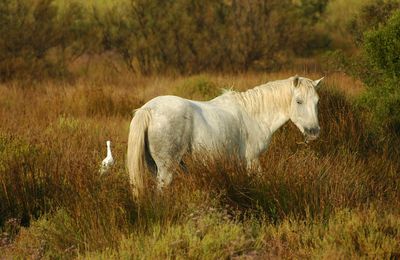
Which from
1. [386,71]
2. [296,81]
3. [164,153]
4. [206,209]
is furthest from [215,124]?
[386,71]

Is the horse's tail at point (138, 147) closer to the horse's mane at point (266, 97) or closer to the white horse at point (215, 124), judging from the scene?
the white horse at point (215, 124)

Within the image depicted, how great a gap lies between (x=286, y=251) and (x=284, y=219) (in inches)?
22.9

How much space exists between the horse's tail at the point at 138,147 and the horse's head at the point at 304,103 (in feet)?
5.34

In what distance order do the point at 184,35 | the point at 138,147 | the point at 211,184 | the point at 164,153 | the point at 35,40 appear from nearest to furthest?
the point at 211,184 → the point at 138,147 → the point at 164,153 → the point at 35,40 → the point at 184,35

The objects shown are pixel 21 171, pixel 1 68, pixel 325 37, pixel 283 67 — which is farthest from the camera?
pixel 325 37

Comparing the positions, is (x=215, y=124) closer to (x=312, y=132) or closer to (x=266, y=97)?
(x=266, y=97)

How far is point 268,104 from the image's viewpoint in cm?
689

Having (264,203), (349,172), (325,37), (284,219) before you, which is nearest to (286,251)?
(284,219)

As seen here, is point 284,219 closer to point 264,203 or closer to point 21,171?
point 264,203

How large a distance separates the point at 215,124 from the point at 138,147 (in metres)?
0.80

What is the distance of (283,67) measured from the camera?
62.0ft

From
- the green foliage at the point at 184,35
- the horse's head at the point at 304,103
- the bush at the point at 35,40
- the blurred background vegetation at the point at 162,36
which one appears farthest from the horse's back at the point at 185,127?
the green foliage at the point at 184,35

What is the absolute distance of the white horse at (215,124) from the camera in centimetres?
585

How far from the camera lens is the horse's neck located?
22.4 ft
